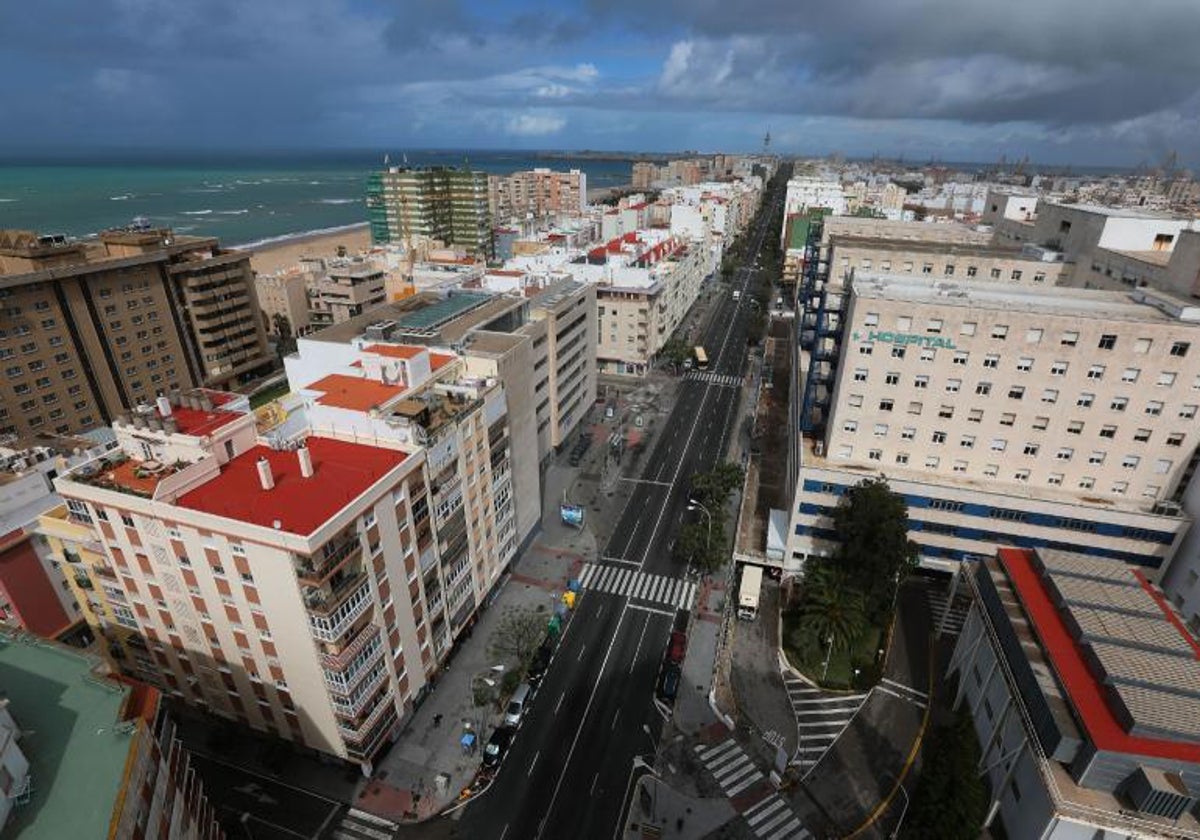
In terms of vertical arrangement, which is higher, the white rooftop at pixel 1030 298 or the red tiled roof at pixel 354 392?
the white rooftop at pixel 1030 298

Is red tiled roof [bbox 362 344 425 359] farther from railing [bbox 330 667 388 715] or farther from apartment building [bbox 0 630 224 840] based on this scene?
apartment building [bbox 0 630 224 840]

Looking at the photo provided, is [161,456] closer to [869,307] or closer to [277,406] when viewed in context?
[277,406]

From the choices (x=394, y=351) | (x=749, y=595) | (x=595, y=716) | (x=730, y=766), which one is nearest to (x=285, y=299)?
(x=394, y=351)


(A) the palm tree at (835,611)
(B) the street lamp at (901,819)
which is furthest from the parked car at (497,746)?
(B) the street lamp at (901,819)

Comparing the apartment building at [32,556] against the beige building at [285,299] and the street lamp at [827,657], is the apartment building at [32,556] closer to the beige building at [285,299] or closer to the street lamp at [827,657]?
the street lamp at [827,657]

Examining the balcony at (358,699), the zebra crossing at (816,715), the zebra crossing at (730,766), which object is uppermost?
the balcony at (358,699)

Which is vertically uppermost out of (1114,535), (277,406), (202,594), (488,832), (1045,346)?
(1045,346)

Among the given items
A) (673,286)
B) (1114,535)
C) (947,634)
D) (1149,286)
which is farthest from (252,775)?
(673,286)
